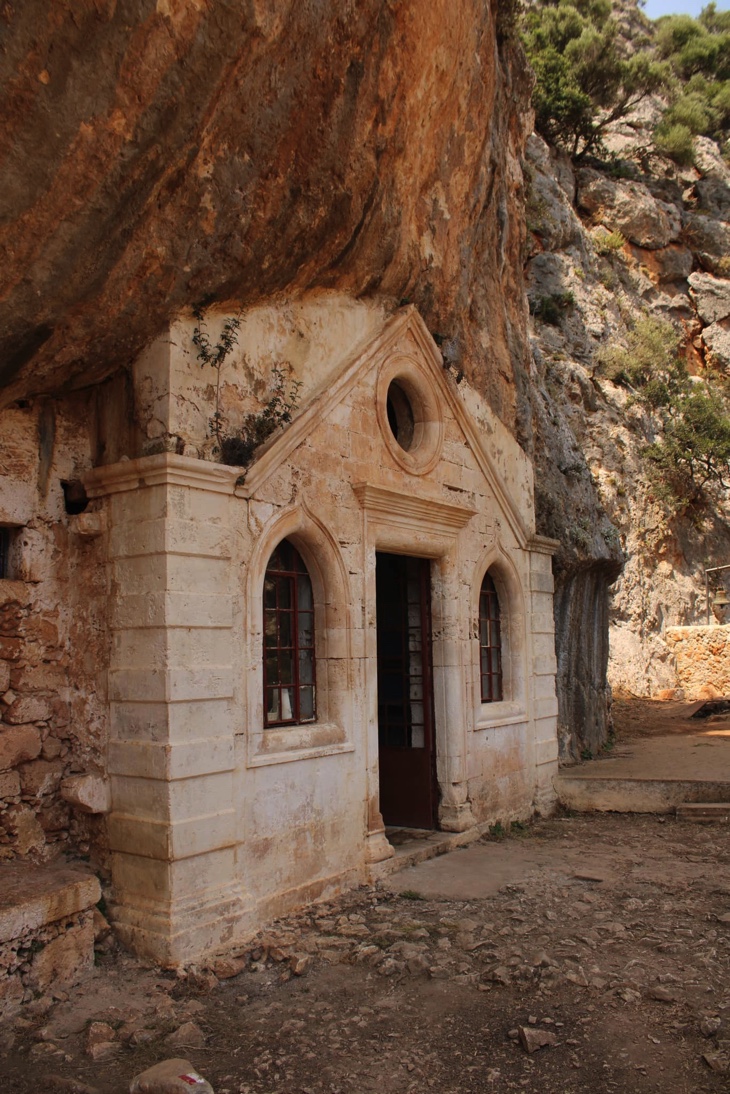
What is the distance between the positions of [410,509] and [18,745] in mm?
3861

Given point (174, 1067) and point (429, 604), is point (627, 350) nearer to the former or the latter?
point (429, 604)

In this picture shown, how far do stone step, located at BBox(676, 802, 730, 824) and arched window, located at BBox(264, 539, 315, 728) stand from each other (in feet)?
16.0

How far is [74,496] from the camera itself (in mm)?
6047

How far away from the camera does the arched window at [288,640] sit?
657 centimetres

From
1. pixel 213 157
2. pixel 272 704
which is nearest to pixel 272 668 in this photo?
pixel 272 704

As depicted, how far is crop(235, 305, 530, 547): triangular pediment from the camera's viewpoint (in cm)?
636

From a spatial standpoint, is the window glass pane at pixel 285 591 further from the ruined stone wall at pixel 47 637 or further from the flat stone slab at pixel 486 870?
the flat stone slab at pixel 486 870

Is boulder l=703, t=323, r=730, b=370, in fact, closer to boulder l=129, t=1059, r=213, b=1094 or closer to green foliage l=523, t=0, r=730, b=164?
green foliage l=523, t=0, r=730, b=164

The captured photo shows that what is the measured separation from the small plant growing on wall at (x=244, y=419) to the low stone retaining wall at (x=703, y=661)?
1731 centimetres

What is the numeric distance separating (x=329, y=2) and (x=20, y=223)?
252 cm

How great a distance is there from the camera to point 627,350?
2514 centimetres

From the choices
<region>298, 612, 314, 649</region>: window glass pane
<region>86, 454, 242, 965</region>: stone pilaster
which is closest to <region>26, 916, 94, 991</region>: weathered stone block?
<region>86, 454, 242, 965</region>: stone pilaster

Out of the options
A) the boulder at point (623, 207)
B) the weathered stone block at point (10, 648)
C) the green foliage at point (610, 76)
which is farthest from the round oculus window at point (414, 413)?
the green foliage at point (610, 76)

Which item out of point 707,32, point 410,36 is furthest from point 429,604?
point 707,32
